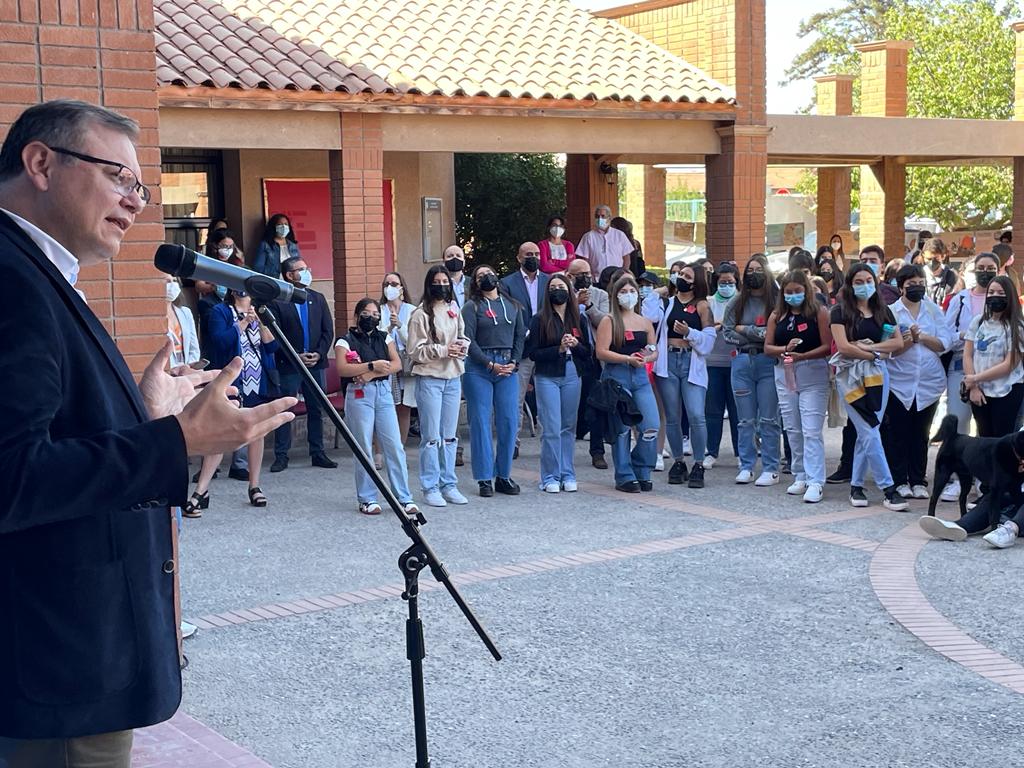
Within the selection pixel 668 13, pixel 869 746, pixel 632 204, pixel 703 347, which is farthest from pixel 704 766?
pixel 632 204

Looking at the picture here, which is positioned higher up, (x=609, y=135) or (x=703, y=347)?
(x=609, y=135)

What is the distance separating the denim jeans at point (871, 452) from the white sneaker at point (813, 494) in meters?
0.29

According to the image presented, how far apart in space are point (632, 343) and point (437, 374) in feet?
5.55

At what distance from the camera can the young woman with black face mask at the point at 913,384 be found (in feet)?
34.2

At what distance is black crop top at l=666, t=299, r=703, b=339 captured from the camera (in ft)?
38.1

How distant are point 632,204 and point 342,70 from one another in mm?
19564

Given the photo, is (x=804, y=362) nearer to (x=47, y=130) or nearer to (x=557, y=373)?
(x=557, y=373)

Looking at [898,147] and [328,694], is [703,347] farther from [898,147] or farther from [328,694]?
[898,147]

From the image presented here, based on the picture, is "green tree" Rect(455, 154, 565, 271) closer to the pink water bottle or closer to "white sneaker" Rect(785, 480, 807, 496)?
the pink water bottle


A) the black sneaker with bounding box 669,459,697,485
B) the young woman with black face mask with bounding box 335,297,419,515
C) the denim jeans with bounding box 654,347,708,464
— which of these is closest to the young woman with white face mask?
the black sneaker with bounding box 669,459,697,485

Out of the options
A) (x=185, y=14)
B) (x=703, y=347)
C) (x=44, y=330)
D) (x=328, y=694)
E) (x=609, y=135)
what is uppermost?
(x=185, y=14)

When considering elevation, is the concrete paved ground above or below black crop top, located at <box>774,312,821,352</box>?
below

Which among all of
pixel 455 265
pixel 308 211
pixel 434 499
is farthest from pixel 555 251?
pixel 434 499

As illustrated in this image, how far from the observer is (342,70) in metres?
15.0
